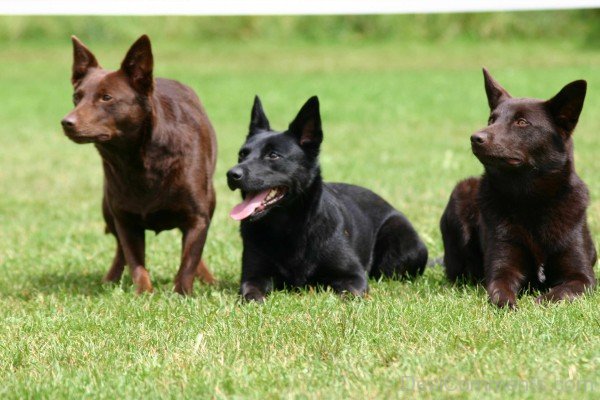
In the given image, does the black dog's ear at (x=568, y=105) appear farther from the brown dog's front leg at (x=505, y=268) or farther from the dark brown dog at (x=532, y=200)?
the brown dog's front leg at (x=505, y=268)

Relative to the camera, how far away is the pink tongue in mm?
5676

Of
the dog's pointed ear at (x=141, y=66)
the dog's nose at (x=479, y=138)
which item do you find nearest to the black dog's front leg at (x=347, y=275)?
the dog's nose at (x=479, y=138)

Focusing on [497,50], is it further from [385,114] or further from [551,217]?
[551,217]

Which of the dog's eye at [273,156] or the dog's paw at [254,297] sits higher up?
the dog's eye at [273,156]

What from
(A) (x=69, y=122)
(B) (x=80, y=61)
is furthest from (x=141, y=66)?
(A) (x=69, y=122)

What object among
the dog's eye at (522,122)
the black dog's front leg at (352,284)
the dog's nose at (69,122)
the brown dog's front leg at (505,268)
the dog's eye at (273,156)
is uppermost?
the dog's eye at (522,122)

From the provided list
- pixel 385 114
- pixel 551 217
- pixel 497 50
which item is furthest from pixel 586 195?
pixel 497 50

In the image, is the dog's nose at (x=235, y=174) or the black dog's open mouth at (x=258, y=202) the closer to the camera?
the dog's nose at (x=235, y=174)

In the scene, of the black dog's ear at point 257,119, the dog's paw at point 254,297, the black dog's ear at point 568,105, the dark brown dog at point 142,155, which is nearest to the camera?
the black dog's ear at point 568,105

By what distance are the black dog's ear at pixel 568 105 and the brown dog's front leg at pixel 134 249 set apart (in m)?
2.71

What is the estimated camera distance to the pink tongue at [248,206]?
18.6 feet

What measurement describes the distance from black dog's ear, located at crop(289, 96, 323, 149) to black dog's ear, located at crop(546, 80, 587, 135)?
4.41 feet

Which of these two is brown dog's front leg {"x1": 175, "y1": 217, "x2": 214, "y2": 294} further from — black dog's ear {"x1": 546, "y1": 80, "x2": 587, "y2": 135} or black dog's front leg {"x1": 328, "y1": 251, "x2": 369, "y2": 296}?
black dog's ear {"x1": 546, "y1": 80, "x2": 587, "y2": 135}

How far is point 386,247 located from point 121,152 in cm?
194
